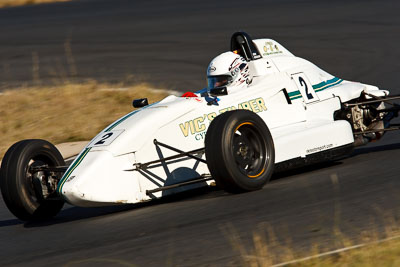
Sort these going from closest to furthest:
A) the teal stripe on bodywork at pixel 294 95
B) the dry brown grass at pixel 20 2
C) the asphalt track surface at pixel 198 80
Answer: the asphalt track surface at pixel 198 80 < the teal stripe on bodywork at pixel 294 95 < the dry brown grass at pixel 20 2

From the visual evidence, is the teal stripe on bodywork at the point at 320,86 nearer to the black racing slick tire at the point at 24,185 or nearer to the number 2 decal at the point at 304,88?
the number 2 decal at the point at 304,88

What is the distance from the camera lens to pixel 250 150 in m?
8.09

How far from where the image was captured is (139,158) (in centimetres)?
797

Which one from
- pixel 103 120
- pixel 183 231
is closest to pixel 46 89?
pixel 103 120

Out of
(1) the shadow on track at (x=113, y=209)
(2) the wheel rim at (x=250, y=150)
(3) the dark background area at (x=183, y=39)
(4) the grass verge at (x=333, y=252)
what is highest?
(3) the dark background area at (x=183, y=39)

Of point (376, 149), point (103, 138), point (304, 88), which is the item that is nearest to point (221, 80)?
point (304, 88)

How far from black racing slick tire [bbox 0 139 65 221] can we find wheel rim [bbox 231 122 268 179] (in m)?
1.91

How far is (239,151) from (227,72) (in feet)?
4.88

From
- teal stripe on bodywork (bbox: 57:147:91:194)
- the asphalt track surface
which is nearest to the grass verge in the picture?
the asphalt track surface

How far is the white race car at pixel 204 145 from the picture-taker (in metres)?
7.66

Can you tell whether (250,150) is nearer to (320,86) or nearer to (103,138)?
(103,138)

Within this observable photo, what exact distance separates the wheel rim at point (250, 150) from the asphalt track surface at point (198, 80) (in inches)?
10.4

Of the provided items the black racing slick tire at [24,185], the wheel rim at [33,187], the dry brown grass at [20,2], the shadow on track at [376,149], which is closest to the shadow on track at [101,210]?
the black racing slick tire at [24,185]

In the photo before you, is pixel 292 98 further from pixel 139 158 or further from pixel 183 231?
pixel 183 231
